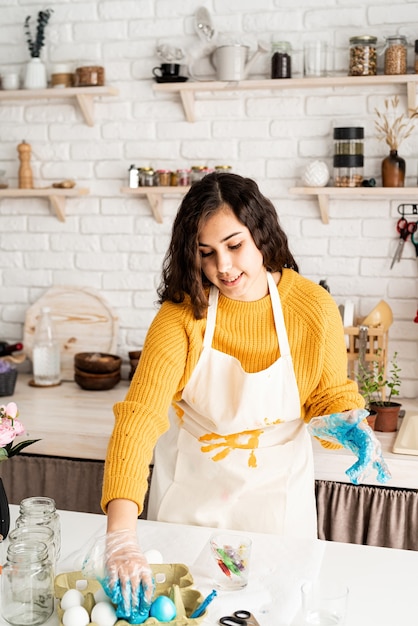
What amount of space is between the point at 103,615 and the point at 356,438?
2.19ft

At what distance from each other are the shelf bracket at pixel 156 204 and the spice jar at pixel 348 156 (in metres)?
0.72

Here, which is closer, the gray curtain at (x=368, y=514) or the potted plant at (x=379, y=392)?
the gray curtain at (x=368, y=514)

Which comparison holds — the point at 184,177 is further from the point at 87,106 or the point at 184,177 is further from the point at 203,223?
the point at 203,223

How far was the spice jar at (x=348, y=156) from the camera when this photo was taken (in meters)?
2.89

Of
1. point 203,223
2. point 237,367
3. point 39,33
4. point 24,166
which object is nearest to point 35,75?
point 39,33

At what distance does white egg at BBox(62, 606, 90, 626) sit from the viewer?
134 cm

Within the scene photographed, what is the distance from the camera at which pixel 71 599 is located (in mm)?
1397

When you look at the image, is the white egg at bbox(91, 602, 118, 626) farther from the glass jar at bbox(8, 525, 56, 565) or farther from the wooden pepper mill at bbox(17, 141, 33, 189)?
the wooden pepper mill at bbox(17, 141, 33, 189)

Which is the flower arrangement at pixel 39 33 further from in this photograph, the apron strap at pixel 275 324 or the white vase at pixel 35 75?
the apron strap at pixel 275 324

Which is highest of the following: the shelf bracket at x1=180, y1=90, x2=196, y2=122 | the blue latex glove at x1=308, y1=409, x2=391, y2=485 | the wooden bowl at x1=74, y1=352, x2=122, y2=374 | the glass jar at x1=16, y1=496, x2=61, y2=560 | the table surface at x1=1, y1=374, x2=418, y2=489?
the shelf bracket at x1=180, y1=90, x2=196, y2=122

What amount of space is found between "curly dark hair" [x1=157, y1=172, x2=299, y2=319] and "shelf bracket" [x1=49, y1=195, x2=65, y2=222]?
1.49m

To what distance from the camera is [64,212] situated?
337cm

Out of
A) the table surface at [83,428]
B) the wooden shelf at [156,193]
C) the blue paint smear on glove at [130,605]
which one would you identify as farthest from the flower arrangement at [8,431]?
the wooden shelf at [156,193]

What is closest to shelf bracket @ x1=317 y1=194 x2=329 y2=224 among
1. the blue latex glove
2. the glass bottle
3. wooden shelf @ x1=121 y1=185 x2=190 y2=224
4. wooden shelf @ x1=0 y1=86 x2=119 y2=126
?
wooden shelf @ x1=121 y1=185 x2=190 y2=224
